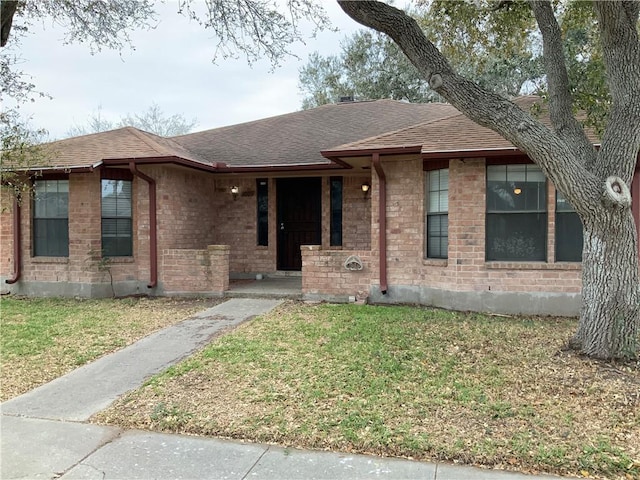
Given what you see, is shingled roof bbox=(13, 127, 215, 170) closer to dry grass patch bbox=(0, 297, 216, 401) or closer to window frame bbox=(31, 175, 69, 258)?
window frame bbox=(31, 175, 69, 258)

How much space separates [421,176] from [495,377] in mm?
4387

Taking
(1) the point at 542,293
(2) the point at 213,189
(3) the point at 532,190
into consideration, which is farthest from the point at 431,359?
(2) the point at 213,189

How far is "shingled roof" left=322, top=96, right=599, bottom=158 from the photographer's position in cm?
731

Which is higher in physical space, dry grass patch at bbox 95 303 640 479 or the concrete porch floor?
the concrete porch floor

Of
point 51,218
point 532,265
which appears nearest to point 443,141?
point 532,265

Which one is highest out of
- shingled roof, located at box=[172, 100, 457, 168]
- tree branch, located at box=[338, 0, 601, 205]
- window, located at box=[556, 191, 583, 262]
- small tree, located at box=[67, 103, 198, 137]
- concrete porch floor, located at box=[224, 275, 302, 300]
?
small tree, located at box=[67, 103, 198, 137]

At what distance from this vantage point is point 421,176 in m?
8.09

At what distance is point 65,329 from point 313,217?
19.5 feet

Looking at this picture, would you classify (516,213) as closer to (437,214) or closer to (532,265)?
(532,265)

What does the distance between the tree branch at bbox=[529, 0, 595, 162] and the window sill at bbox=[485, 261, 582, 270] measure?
2681 millimetres

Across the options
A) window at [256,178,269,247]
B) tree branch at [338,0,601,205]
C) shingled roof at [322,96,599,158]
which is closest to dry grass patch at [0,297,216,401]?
window at [256,178,269,247]

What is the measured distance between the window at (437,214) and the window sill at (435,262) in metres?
0.13

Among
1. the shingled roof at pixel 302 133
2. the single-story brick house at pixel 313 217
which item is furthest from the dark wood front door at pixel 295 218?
the shingled roof at pixel 302 133

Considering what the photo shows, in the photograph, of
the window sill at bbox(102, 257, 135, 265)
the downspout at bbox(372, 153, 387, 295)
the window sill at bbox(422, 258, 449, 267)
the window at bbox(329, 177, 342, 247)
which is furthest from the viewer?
the window at bbox(329, 177, 342, 247)
